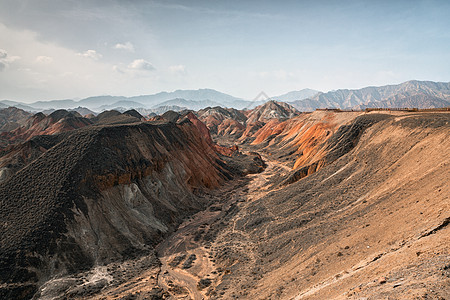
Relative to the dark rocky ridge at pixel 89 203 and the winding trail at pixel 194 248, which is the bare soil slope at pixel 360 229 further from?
the dark rocky ridge at pixel 89 203

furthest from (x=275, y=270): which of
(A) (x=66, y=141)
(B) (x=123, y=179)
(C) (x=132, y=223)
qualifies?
(A) (x=66, y=141)

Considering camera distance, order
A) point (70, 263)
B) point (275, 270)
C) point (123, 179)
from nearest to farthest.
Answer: point (275, 270), point (70, 263), point (123, 179)

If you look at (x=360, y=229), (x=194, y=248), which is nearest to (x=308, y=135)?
(x=194, y=248)

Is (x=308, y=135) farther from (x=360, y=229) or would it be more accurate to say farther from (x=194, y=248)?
(x=360, y=229)

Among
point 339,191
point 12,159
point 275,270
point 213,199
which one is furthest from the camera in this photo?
point 213,199

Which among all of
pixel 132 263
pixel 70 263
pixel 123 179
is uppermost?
pixel 123 179

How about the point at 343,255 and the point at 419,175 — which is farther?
the point at 419,175

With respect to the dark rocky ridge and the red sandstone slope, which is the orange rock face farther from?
the red sandstone slope

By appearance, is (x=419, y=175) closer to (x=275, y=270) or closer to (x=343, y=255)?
(x=343, y=255)
